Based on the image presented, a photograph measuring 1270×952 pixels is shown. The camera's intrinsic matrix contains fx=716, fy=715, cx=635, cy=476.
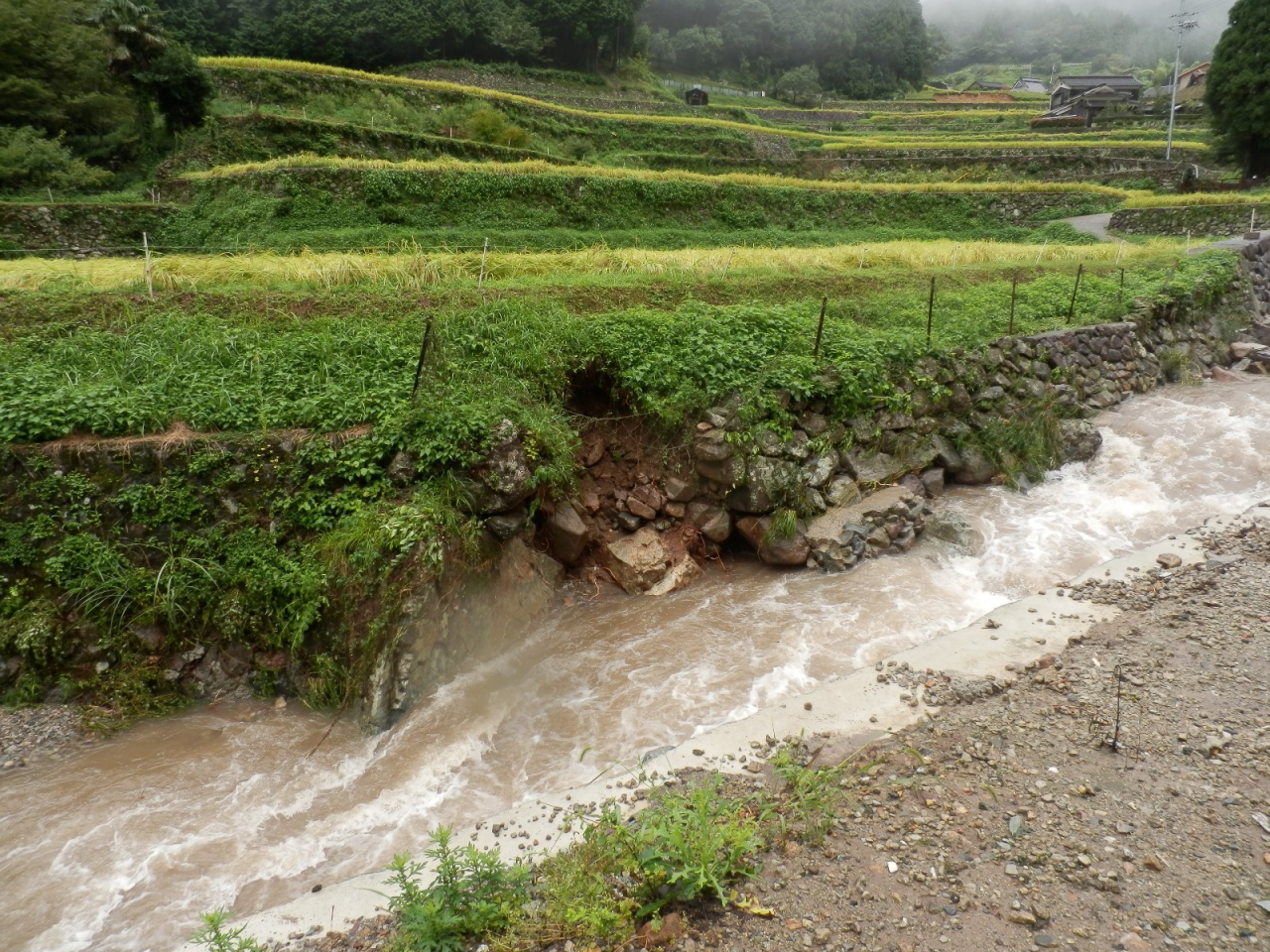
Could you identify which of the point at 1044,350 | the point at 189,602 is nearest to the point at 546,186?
the point at 1044,350

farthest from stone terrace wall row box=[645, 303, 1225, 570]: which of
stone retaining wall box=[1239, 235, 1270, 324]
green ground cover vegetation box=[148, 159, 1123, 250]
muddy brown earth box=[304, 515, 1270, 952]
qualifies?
green ground cover vegetation box=[148, 159, 1123, 250]

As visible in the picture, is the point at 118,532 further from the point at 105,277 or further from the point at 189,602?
the point at 105,277

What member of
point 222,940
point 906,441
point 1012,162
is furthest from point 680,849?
point 1012,162

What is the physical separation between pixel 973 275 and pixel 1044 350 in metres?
4.50

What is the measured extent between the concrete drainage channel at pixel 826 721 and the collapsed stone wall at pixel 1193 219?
916 inches

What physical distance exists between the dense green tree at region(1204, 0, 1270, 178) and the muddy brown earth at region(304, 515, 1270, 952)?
1360 inches

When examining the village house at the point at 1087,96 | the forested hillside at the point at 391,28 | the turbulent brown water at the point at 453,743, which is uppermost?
the forested hillside at the point at 391,28

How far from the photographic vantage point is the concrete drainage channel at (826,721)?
4.70 m

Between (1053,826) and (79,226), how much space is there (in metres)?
21.9

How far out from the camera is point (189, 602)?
6871 millimetres

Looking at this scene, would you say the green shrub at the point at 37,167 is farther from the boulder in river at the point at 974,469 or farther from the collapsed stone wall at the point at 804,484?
the boulder in river at the point at 974,469

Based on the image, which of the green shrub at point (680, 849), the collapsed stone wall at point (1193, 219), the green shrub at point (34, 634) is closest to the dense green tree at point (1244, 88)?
the collapsed stone wall at point (1193, 219)

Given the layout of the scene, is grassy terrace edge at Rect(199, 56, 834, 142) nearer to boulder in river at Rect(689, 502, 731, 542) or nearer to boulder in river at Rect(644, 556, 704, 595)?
boulder in river at Rect(689, 502, 731, 542)

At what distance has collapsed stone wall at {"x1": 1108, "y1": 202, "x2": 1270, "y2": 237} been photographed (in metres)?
24.3
